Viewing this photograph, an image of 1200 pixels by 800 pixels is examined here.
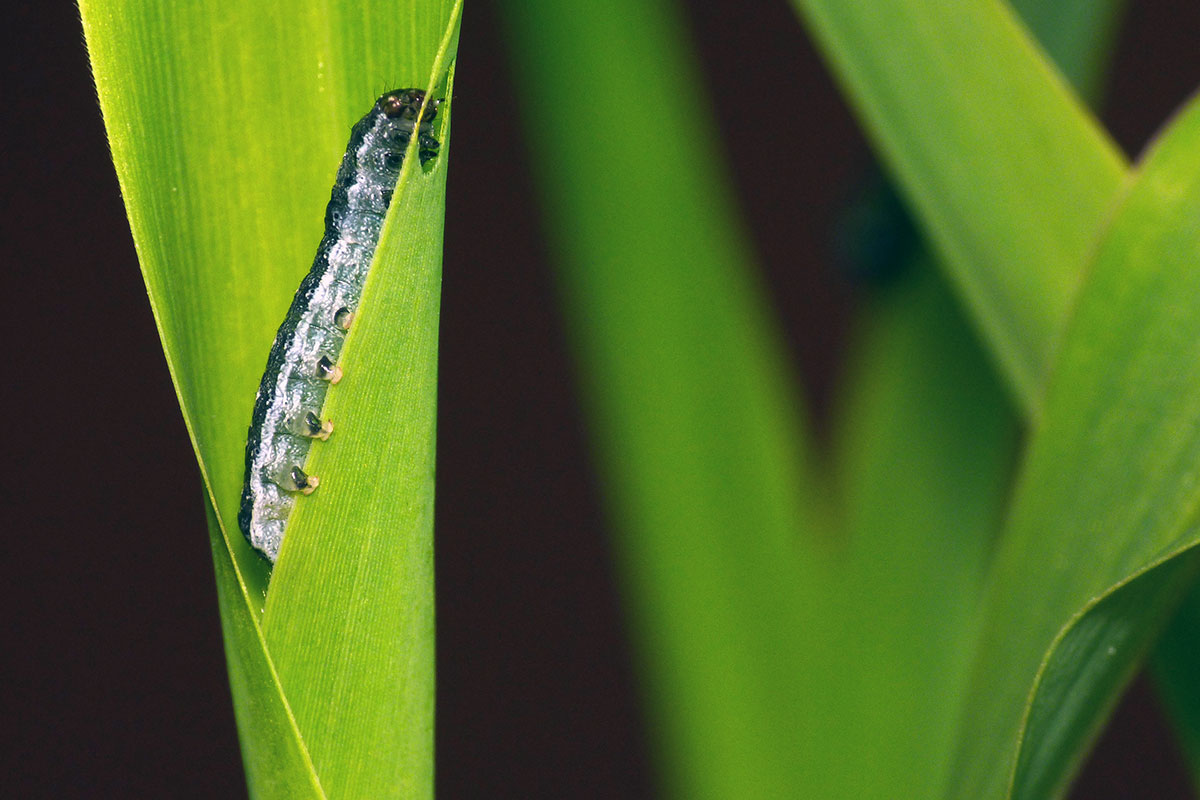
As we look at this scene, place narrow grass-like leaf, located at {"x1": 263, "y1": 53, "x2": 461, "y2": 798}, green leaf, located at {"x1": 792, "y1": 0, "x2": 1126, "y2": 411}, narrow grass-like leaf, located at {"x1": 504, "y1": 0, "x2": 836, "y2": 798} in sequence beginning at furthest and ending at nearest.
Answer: narrow grass-like leaf, located at {"x1": 504, "y1": 0, "x2": 836, "y2": 798}
green leaf, located at {"x1": 792, "y1": 0, "x2": 1126, "y2": 411}
narrow grass-like leaf, located at {"x1": 263, "y1": 53, "x2": 461, "y2": 798}

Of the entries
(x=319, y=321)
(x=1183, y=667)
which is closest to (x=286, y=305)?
(x=319, y=321)

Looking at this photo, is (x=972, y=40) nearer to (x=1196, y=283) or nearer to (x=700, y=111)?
(x=1196, y=283)

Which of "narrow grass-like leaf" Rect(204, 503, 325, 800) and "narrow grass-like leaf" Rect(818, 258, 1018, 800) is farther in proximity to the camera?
"narrow grass-like leaf" Rect(818, 258, 1018, 800)

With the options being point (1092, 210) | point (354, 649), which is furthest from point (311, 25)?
point (1092, 210)

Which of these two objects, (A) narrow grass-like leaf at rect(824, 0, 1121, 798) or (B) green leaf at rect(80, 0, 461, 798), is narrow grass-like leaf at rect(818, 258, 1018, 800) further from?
(B) green leaf at rect(80, 0, 461, 798)

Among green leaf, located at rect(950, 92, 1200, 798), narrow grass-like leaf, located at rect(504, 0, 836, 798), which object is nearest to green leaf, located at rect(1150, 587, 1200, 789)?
green leaf, located at rect(950, 92, 1200, 798)

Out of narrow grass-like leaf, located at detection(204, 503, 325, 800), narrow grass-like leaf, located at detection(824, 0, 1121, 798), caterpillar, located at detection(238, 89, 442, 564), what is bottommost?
narrow grass-like leaf, located at detection(824, 0, 1121, 798)
